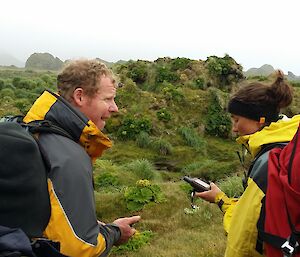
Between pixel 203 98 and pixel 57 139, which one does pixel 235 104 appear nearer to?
pixel 57 139

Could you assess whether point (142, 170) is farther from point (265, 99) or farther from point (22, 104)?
point (22, 104)

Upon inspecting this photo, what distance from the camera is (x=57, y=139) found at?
228cm

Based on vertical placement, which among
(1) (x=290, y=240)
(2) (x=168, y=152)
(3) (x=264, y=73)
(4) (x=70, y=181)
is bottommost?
(2) (x=168, y=152)

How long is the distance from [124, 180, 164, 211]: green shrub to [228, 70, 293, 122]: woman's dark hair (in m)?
4.73

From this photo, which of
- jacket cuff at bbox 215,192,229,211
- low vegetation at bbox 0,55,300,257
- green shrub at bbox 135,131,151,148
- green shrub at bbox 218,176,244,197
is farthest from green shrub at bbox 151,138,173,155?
jacket cuff at bbox 215,192,229,211

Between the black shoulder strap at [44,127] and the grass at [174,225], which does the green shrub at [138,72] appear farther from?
the black shoulder strap at [44,127]

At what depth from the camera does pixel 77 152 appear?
229 centimetres

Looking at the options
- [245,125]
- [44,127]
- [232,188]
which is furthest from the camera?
[232,188]

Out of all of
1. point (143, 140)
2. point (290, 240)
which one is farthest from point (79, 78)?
point (143, 140)

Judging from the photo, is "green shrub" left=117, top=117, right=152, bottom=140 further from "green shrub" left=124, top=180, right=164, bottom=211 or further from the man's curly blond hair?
the man's curly blond hair

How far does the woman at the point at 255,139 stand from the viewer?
7.85 feet

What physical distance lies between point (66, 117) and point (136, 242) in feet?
13.3

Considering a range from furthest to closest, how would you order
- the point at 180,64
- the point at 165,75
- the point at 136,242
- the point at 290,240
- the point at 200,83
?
the point at 180,64 → the point at 165,75 → the point at 200,83 → the point at 136,242 → the point at 290,240

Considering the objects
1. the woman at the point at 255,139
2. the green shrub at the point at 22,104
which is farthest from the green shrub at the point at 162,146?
the woman at the point at 255,139
